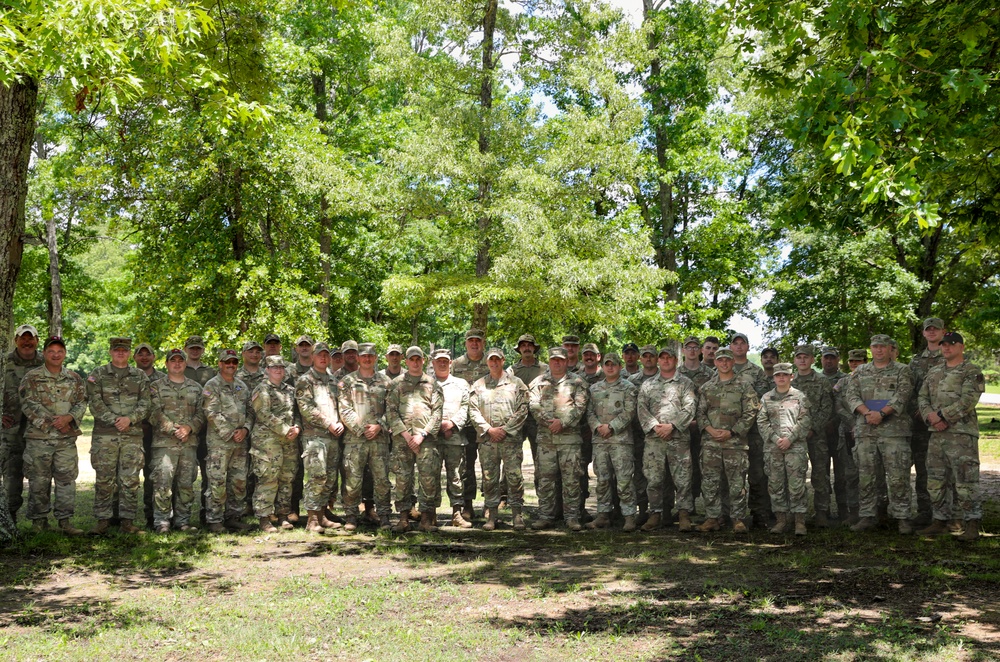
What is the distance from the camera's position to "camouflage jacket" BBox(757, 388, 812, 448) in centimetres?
968

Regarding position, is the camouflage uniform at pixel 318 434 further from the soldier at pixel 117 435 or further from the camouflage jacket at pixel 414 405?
the soldier at pixel 117 435

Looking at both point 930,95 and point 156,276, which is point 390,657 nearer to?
point 930,95

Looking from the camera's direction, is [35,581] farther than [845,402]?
No

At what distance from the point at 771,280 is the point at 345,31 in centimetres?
1480

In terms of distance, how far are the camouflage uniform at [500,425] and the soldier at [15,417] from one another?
507 cm

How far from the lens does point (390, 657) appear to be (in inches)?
222

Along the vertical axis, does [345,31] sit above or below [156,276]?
above

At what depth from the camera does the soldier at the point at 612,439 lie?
10164mm

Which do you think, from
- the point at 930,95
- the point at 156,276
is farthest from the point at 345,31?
the point at 930,95

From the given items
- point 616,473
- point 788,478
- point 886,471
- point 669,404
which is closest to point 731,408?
point 669,404

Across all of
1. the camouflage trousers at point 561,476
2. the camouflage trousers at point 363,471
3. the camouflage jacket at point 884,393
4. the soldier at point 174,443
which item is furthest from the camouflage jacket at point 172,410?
the camouflage jacket at point 884,393

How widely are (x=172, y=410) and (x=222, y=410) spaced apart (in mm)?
552

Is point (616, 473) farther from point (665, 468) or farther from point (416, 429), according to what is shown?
point (416, 429)

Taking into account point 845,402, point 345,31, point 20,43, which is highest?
point 345,31
